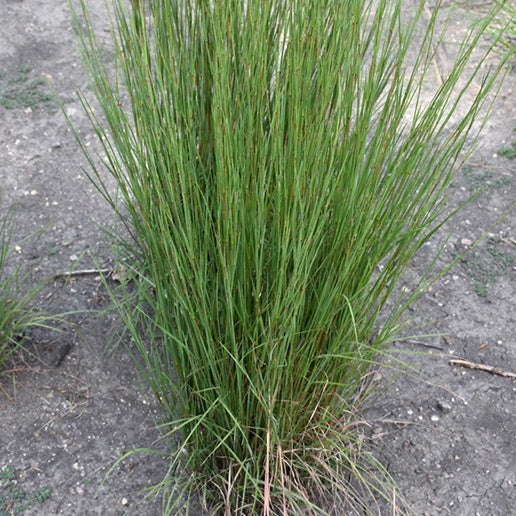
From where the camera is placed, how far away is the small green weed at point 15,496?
62.4 inches

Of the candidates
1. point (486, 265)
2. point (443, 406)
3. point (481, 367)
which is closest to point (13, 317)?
point (443, 406)

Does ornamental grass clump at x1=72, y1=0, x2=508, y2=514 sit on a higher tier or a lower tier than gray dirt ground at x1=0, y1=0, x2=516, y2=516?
higher

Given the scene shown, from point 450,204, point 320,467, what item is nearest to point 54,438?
point 320,467

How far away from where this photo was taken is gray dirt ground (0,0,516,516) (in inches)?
65.7

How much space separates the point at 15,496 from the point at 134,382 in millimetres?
384

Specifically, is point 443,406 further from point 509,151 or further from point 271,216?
point 509,151

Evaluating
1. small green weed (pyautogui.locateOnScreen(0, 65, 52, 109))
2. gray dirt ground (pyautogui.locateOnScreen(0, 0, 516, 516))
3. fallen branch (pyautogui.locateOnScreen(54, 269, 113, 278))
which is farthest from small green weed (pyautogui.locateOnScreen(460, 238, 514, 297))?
small green weed (pyautogui.locateOnScreen(0, 65, 52, 109))

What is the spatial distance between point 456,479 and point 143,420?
0.75 meters

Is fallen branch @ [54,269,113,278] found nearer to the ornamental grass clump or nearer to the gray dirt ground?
the gray dirt ground

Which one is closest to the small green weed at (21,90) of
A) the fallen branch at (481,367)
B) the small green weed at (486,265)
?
the small green weed at (486,265)

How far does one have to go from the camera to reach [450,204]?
242cm

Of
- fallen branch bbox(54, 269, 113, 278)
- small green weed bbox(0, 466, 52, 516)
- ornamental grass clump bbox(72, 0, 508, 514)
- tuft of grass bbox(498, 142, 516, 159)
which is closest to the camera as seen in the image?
ornamental grass clump bbox(72, 0, 508, 514)

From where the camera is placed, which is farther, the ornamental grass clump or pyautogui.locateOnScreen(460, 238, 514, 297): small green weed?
pyautogui.locateOnScreen(460, 238, 514, 297): small green weed

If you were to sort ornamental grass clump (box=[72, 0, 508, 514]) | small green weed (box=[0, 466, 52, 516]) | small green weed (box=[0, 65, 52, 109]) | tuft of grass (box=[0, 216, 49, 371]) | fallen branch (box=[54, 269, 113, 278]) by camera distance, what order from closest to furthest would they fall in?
ornamental grass clump (box=[72, 0, 508, 514])
small green weed (box=[0, 466, 52, 516])
tuft of grass (box=[0, 216, 49, 371])
fallen branch (box=[54, 269, 113, 278])
small green weed (box=[0, 65, 52, 109])
